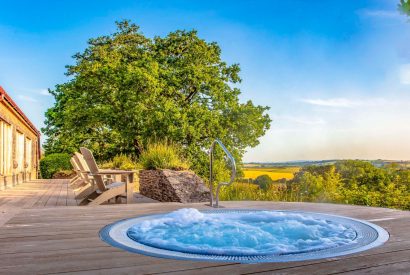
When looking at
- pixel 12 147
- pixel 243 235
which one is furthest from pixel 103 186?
pixel 12 147

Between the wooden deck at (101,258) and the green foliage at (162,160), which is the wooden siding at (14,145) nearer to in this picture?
the green foliage at (162,160)

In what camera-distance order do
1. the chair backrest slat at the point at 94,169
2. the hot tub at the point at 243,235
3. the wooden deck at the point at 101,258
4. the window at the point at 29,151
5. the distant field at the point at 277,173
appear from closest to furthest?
1. the wooden deck at the point at 101,258
2. the hot tub at the point at 243,235
3. the chair backrest slat at the point at 94,169
4. the distant field at the point at 277,173
5. the window at the point at 29,151

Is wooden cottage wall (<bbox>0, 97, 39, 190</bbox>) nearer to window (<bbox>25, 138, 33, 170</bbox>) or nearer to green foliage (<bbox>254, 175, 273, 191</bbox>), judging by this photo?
window (<bbox>25, 138, 33, 170</bbox>)

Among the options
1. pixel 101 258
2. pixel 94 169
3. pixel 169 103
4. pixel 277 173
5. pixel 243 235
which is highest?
pixel 169 103

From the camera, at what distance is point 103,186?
729 centimetres

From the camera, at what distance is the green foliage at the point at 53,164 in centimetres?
2361

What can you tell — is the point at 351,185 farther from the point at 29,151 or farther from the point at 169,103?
the point at 29,151

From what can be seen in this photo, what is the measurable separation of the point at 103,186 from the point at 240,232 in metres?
3.06

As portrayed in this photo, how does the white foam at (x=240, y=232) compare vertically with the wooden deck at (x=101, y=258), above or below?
below

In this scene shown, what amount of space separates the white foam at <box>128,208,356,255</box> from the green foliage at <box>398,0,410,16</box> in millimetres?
4439

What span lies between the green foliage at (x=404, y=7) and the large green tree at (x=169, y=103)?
10972 millimetres

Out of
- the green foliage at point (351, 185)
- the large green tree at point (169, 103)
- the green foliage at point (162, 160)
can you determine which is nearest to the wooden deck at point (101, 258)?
the green foliage at point (162, 160)

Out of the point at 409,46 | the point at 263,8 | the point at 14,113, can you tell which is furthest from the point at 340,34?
the point at 14,113

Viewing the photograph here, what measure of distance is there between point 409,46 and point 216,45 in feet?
43.0
